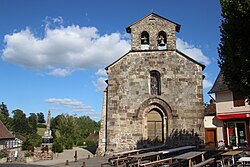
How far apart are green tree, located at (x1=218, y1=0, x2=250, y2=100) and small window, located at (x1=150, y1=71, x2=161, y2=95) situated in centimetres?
972

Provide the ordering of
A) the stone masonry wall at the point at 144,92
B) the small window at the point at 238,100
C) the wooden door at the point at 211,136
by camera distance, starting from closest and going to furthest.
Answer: the stone masonry wall at the point at 144,92, the small window at the point at 238,100, the wooden door at the point at 211,136

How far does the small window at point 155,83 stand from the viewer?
66.7 feet

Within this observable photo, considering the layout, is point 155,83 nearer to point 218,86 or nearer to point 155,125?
point 155,125

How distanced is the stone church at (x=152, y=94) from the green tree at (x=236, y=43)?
8.87 metres

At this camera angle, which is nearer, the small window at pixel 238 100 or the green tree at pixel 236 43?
the green tree at pixel 236 43

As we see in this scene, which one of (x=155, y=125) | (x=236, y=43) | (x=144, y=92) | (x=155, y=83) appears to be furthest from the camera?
(x=155, y=83)

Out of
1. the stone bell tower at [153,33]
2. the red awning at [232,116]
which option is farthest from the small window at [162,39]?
the red awning at [232,116]

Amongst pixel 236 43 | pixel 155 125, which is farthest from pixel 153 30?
pixel 236 43

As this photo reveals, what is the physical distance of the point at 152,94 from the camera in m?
20.3

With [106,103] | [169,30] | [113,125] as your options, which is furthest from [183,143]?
[169,30]

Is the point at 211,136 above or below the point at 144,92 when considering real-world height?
below

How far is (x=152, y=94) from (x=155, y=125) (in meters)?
2.45

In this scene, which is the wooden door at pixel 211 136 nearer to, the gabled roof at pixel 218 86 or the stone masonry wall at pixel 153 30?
the gabled roof at pixel 218 86

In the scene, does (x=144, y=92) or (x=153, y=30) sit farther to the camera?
(x=153, y=30)
